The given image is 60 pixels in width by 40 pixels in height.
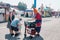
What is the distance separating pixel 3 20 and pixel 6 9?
2299 millimetres

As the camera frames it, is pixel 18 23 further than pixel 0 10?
No

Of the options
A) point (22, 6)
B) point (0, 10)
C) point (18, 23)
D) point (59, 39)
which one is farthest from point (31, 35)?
point (22, 6)

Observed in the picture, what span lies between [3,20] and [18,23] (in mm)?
19062

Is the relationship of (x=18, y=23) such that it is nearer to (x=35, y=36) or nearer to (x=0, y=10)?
(x=35, y=36)

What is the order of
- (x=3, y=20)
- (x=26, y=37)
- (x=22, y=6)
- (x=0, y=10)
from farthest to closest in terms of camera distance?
(x=22, y=6)
(x=3, y=20)
(x=0, y=10)
(x=26, y=37)

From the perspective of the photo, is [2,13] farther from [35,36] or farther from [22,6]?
[22,6]

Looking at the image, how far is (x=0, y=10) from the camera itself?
87.9 ft

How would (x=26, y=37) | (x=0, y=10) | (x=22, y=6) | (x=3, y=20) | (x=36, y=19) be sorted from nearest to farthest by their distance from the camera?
(x=36, y=19) < (x=26, y=37) < (x=0, y=10) < (x=3, y=20) < (x=22, y=6)

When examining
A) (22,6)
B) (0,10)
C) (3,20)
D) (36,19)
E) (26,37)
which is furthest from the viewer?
(22,6)

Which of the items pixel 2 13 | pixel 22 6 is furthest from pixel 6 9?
pixel 22 6

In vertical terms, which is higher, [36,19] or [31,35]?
[36,19]

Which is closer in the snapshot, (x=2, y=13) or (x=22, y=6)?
(x=2, y=13)

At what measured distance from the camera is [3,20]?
2875cm

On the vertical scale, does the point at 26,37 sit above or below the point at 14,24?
below
